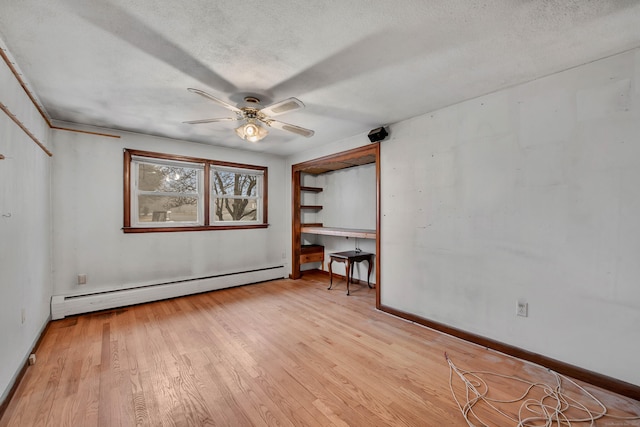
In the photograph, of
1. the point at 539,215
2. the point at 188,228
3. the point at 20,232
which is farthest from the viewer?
the point at 188,228

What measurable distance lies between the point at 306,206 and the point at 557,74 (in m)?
4.07

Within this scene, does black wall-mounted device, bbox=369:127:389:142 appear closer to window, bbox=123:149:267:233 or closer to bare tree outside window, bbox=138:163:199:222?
window, bbox=123:149:267:233

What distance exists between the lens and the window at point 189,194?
12.3ft

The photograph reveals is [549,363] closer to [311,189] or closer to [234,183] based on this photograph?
[311,189]

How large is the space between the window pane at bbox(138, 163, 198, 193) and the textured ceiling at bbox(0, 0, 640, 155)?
1.24 metres

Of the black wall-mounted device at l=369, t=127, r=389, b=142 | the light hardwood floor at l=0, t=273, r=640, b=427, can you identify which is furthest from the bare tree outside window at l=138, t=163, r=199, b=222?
the black wall-mounted device at l=369, t=127, r=389, b=142

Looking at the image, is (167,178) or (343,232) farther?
(343,232)

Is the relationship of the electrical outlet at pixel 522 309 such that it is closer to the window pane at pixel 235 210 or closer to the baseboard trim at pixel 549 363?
the baseboard trim at pixel 549 363

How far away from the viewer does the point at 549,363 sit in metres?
2.15

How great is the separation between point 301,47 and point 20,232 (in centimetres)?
262

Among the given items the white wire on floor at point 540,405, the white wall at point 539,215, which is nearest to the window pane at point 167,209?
the white wall at point 539,215

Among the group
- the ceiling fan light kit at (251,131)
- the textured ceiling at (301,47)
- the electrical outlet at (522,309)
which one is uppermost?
the textured ceiling at (301,47)

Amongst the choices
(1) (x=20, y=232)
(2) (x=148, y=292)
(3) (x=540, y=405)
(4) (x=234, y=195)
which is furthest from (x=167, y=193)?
(3) (x=540, y=405)

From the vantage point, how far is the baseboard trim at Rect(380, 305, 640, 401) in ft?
6.06
